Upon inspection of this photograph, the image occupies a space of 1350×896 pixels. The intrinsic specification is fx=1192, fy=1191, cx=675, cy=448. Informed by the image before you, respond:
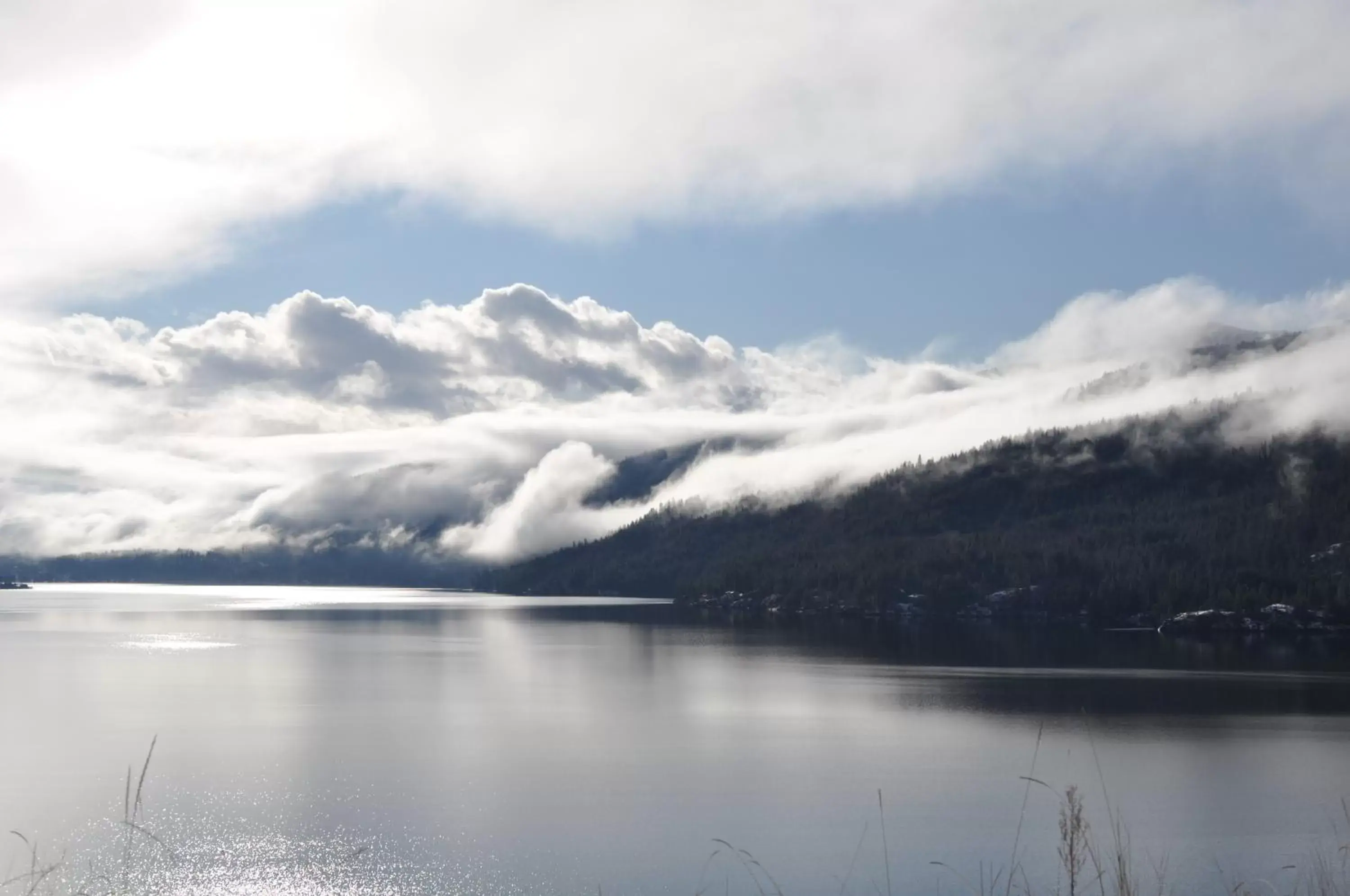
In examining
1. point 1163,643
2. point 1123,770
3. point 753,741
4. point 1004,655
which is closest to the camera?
point 1123,770

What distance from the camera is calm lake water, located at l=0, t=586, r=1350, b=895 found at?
136ft

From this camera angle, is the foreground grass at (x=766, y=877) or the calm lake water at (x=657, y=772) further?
the calm lake water at (x=657, y=772)

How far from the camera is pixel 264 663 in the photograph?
133 metres

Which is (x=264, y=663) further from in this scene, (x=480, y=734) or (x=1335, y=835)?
(x=1335, y=835)

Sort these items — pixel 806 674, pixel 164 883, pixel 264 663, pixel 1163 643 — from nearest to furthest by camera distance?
pixel 164 883, pixel 806 674, pixel 264 663, pixel 1163 643

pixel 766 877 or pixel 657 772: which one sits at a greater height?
pixel 657 772

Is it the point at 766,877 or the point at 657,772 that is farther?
→ the point at 657,772

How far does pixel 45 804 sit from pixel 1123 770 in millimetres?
50747

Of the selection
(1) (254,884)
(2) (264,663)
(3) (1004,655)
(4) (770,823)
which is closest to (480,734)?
(4) (770,823)

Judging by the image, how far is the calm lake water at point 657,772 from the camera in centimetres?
4150

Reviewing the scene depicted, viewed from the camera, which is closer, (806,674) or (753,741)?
(753,741)

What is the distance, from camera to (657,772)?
199ft

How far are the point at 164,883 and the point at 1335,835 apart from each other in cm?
4162

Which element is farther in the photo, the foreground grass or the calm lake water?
the calm lake water
